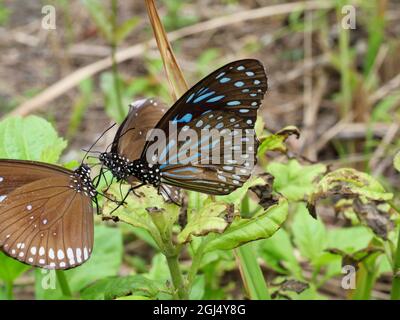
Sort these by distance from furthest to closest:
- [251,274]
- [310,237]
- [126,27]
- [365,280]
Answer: [126,27] < [310,237] < [365,280] < [251,274]

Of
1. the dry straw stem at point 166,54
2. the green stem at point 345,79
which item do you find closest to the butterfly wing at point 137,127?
the dry straw stem at point 166,54

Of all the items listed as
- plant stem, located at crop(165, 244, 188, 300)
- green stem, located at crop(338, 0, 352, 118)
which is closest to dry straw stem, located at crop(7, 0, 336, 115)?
green stem, located at crop(338, 0, 352, 118)

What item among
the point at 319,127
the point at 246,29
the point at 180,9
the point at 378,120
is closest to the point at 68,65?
the point at 180,9

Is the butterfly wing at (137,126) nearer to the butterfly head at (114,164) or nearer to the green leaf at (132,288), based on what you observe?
the butterfly head at (114,164)

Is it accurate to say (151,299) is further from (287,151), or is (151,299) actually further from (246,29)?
(246,29)

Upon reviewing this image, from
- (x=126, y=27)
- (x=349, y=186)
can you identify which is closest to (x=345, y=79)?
(x=126, y=27)

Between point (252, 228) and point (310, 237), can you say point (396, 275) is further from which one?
point (310, 237)
